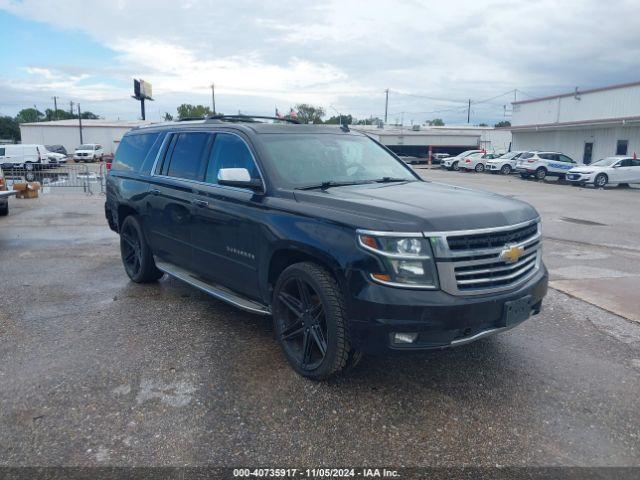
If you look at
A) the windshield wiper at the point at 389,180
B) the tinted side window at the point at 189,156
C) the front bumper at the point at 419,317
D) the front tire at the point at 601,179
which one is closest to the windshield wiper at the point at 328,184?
the windshield wiper at the point at 389,180

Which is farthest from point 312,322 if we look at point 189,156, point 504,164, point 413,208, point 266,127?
point 504,164

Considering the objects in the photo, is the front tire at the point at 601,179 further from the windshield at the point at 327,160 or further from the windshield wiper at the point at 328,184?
Answer: the windshield wiper at the point at 328,184

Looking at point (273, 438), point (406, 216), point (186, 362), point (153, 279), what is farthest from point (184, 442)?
point (153, 279)

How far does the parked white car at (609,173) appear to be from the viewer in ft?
83.9

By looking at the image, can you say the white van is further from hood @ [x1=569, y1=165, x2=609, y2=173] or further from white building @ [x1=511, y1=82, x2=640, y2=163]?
white building @ [x1=511, y1=82, x2=640, y2=163]

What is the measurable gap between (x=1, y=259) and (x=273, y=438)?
6758 millimetres

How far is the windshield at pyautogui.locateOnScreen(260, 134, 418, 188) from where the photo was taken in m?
4.43

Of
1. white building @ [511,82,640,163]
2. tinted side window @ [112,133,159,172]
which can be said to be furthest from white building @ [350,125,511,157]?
tinted side window @ [112,133,159,172]

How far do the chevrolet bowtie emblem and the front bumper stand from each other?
272 millimetres

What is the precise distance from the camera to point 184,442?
317 centimetres

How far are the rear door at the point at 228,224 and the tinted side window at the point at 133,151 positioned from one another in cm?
162

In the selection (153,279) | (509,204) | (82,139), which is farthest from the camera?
(82,139)

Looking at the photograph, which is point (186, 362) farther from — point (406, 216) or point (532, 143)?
point (532, 143)

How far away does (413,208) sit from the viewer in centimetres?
359
